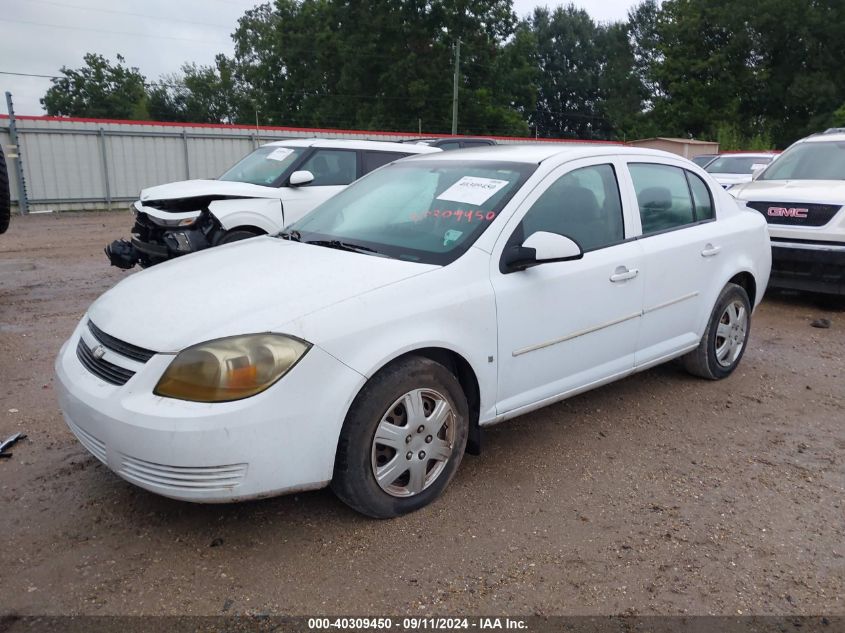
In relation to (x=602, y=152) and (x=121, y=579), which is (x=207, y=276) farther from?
(x=602, y=152)

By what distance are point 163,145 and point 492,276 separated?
1843 centimetres

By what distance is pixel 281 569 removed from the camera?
2857 millimetres

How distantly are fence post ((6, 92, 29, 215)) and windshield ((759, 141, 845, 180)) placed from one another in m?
16.2

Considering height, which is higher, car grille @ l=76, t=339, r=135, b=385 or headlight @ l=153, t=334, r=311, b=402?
headlight @ l=153, t=334, r=311, b=402

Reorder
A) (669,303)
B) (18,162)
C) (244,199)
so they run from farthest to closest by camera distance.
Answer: (18,162) < (244,199) < (669,303)

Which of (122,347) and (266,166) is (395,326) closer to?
(122,347)

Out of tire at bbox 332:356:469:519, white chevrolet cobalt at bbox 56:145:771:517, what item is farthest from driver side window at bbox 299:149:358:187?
tire at bbox 332:356:469:519

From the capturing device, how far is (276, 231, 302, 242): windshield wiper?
13.2 ft

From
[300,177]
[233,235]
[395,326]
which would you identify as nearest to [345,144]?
[300,177]

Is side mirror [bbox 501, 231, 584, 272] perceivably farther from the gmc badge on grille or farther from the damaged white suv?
the gmc badge on grille

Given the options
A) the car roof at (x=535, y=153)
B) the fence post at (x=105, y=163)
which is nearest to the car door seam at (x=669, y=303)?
the car roof at (x=535, y=153)

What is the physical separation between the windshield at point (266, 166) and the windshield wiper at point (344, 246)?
14.9ft

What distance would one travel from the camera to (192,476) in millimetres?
2725

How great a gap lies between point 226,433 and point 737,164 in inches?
558
